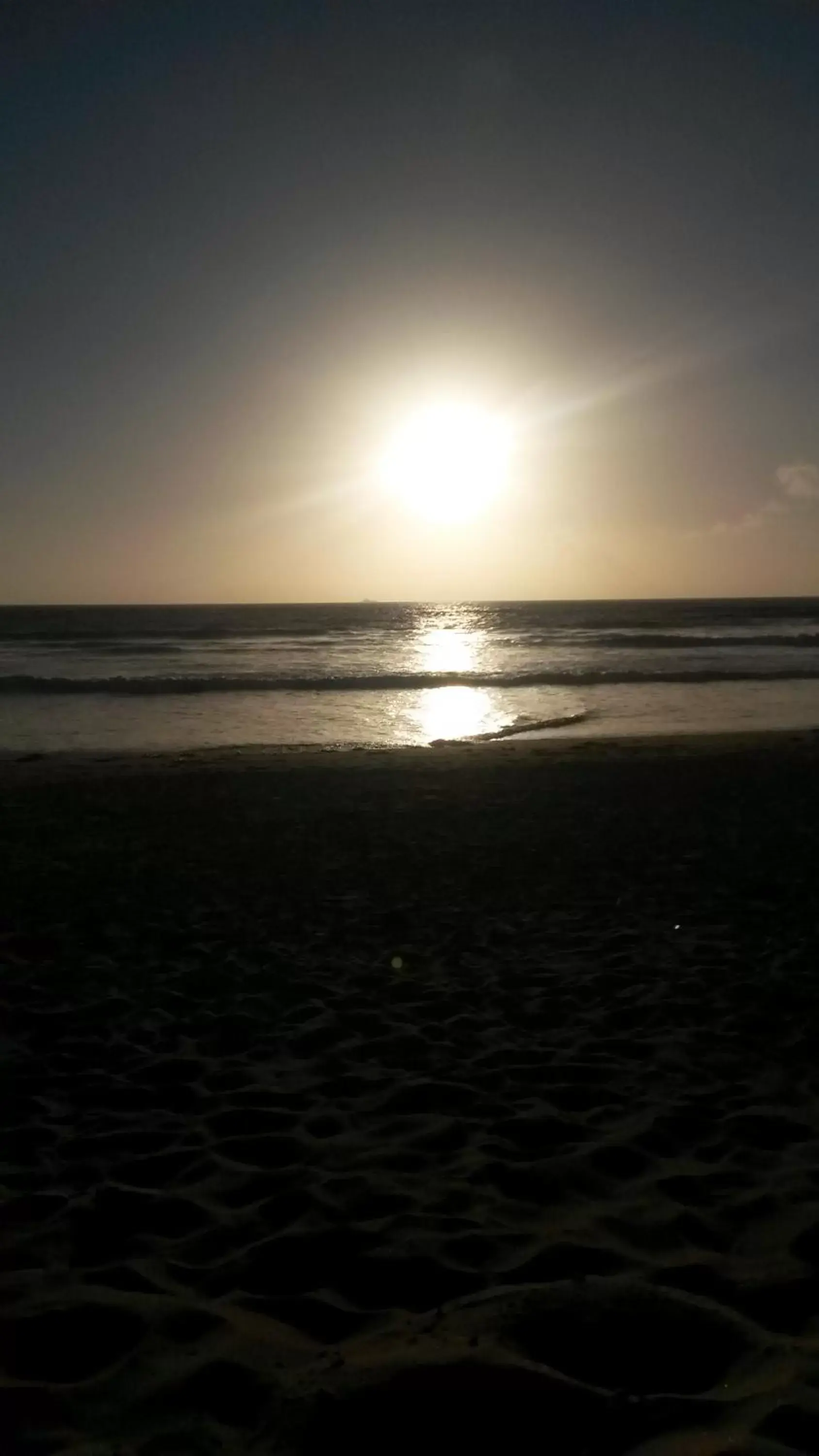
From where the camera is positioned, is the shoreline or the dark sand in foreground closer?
the dark sand in foreground

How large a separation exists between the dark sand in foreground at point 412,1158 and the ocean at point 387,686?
1228cm

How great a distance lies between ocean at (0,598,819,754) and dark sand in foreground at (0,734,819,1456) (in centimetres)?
1228

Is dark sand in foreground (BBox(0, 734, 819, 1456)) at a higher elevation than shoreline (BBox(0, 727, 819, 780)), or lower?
lower

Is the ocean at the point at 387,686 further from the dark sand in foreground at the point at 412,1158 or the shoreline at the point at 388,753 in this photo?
the dark sand in foreground at the point at 412,1158

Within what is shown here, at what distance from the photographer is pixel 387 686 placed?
115ft

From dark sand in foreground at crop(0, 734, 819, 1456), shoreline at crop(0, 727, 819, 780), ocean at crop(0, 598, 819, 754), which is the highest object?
ocean at crop(0, 598, 819, 754)

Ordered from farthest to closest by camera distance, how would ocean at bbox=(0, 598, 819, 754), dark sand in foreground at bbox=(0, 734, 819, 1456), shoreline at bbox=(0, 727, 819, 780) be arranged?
1. ocean at bbox=(0, 598, 819, 754)
2. shoreline at bbox=(0, 727, 819, 780)
3. dark sand in foreground at bbox=(0, 734, 819, 1456)

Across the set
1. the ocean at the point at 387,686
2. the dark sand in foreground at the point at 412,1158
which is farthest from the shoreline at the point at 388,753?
the dark sand in foreground at the point at 412,1158

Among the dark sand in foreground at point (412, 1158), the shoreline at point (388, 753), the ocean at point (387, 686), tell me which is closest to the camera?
the dark sand in foreground at point (412, 1158)

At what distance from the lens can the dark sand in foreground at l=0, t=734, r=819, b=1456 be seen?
316 cm

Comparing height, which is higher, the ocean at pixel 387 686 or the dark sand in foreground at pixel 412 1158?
the ocean at pixel 387 686

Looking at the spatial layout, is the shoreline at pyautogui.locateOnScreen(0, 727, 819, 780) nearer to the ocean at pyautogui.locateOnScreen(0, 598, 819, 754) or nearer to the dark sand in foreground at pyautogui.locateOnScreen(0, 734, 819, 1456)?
the ocean at pyautogui.locateOnScreen(0, 598, 819, 754)

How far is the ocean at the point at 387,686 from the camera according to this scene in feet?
75.4

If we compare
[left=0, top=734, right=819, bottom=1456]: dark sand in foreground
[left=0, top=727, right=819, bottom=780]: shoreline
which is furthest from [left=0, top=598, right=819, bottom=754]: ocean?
[left=0, top=734, right=819, bottom=1456]: dark sand in foreground
